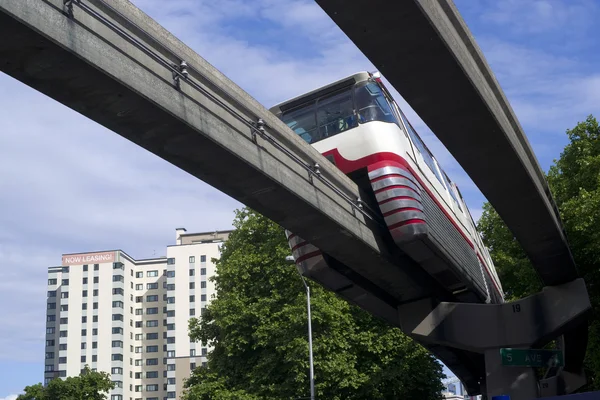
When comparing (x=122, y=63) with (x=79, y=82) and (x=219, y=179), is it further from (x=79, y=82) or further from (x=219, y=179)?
(x=219, y=179)

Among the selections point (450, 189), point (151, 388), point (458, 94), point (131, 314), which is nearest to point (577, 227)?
point (450, 189)

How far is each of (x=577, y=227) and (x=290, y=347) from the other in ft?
43.1

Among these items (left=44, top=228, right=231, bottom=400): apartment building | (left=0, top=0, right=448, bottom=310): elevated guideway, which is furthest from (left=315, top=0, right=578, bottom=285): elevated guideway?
(left=44, top=228, right=231, bottom=400): apartment building

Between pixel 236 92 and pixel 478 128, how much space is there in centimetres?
420

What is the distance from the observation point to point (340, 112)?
1789 cm

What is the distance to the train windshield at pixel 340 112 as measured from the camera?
1748cm

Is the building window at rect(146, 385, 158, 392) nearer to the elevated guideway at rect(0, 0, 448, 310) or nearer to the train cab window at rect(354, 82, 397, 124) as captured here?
the elevated guideway at rect(0, 0, 448, 310)

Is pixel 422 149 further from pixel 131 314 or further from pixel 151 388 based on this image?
pixel 131 314

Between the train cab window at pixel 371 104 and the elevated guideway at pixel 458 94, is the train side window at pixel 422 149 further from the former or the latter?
the elevated guideway at pixel 458 94

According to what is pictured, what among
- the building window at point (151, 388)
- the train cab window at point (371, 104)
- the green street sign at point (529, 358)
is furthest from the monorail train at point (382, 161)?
the building window at point (151, 388)

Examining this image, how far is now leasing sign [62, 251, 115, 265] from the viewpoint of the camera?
13375cm

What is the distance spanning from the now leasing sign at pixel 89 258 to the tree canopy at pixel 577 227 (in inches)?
3999

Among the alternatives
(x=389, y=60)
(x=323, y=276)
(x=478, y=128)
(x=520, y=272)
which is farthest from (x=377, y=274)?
(x=520, y=272)

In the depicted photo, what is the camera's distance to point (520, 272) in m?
32.8
